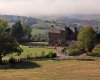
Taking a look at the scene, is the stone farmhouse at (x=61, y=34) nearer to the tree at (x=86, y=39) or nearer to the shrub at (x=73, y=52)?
the tree at (x=86, y=39)

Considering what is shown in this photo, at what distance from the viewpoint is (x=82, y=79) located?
124 ft

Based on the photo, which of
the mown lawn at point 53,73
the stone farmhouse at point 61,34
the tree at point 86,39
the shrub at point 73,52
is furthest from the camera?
the stone farmhouse at point 61,34

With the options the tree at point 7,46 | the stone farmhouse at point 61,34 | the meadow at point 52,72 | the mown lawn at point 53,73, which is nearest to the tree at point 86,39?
the meadow at point 52,72

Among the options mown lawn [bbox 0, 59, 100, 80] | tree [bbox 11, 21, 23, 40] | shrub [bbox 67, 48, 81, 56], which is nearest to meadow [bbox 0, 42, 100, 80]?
mown lawn [bbox 0, 59, 100, 80]

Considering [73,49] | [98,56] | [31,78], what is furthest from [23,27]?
[31,78]

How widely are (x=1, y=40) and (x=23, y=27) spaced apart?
68843mm

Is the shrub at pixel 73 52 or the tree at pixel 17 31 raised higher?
the tree at pixel 17 31

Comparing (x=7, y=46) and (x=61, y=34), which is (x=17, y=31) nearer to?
(x=61, y=34)

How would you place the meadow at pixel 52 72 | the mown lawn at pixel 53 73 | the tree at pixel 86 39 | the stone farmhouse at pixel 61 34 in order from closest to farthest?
the mown lawn at pixel 53 73
the meadow at pixel 52 72
the tree at pixel 86 39
the stone farmhouse at pixel 61 34

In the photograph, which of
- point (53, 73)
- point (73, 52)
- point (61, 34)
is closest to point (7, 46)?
point (53, 73)

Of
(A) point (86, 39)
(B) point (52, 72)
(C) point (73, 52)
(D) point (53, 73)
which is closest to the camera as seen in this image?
(D) point (53, 73)

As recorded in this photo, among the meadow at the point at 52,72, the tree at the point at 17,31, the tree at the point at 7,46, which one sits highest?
the tree at the point at 17,31

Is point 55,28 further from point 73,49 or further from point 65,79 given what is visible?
point 65,79

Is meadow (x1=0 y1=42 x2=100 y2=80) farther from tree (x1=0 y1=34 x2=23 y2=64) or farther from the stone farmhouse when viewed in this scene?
the stone farmhouse
